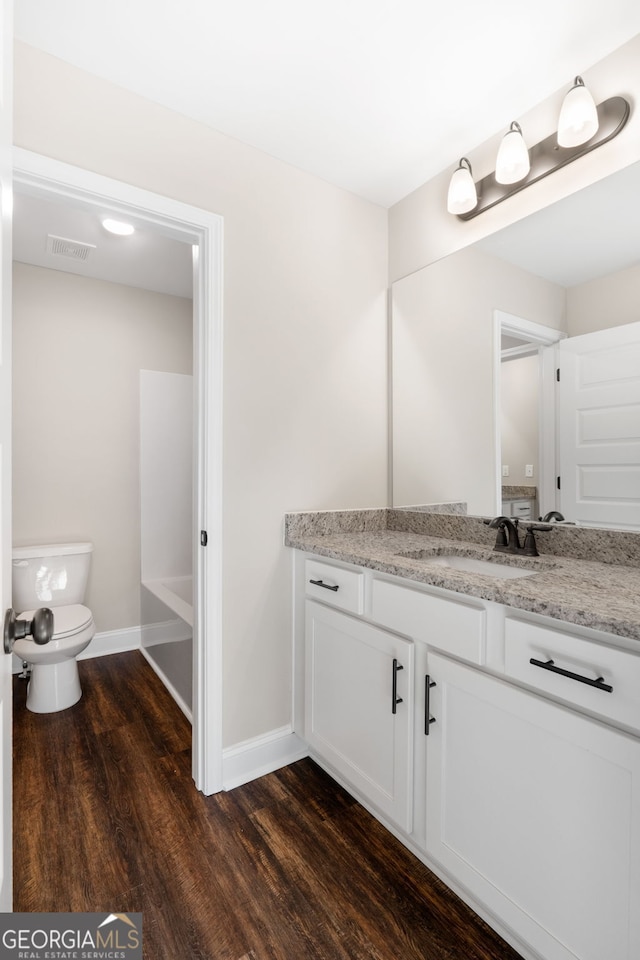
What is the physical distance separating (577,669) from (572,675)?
0.02 metres

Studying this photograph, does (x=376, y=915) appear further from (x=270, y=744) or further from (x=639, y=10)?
(x=639, y=10)

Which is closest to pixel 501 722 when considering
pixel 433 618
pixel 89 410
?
pixel 433 618

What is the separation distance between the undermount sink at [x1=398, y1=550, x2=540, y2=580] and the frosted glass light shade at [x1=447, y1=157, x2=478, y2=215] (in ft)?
4.28

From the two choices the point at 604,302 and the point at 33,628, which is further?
the point at 604,302

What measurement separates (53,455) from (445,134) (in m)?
2.55

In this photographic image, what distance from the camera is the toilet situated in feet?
7.50

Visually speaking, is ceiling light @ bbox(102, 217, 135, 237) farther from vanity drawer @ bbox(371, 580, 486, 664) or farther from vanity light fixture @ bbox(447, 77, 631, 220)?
vanity drawer @ bbox(371, 580, 486, 664)

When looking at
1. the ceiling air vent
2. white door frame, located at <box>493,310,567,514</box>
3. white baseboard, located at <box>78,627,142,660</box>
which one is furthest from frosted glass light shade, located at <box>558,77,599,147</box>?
white baseboard, located at <box>78,627,142,660</box>

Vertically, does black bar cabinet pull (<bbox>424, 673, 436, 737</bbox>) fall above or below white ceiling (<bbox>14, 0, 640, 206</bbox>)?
below

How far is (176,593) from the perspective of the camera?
2.89 m

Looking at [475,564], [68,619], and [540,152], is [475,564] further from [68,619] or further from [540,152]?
[68,619]

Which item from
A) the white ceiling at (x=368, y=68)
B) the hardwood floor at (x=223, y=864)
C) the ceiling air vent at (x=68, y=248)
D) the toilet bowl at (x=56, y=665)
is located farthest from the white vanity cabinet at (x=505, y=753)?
the ceiling air vent at (x=68, y=248)

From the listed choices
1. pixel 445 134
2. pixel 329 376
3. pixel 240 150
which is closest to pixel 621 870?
pixel 329 376

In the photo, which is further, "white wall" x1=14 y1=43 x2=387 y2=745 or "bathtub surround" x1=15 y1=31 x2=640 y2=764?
"white wall" x1=14 y1=43 x2=387 y2=745
